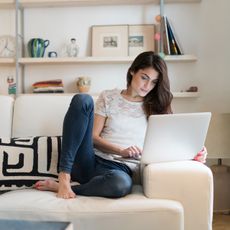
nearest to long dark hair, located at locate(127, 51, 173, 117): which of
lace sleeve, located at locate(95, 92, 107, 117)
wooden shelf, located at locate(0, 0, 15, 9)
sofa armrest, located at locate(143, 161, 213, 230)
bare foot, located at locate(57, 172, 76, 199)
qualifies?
lace sleeve, located at locate(95, 92, 107, 117)

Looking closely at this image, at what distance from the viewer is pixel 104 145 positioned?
1702 mm

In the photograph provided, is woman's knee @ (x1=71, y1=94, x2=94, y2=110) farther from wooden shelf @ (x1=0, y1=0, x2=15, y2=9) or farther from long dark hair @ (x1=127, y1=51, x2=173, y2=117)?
wooden shelf @ (x1=0, y1=0, x2=15, y2=9)

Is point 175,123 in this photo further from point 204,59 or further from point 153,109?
point 204,59

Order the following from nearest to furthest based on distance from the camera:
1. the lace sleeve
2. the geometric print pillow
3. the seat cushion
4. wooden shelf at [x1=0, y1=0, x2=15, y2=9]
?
the seat cushion → the geometric print pillow → the lace sleeve → wooden shelf at [x1=0, y1=0, x2=15, y2=9]

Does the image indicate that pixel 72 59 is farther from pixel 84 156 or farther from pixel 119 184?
pixel 119 184

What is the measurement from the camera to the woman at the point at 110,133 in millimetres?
1484

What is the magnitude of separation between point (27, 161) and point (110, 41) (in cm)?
146

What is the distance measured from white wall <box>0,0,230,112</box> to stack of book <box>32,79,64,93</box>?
0.37 feet

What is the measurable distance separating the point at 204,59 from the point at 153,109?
1.21 meters

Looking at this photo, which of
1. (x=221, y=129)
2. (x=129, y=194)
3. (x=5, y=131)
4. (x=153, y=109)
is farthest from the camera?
(x=221, y=129)

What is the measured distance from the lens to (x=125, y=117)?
1778mm

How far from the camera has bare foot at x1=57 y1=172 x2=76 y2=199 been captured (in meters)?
1.44

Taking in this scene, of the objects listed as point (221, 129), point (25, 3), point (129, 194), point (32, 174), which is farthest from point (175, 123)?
point (25, 3)

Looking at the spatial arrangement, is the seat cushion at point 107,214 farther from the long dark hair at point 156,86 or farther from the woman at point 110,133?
the long dark hair at point 156,86
